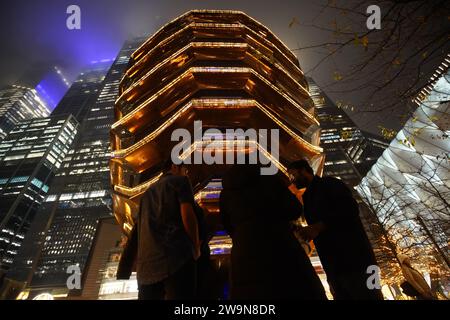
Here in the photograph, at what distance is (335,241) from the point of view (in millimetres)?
2771

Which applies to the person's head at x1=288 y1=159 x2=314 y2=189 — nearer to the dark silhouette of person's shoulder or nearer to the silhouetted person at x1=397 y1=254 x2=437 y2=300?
the dark silhouette of person's shoulder

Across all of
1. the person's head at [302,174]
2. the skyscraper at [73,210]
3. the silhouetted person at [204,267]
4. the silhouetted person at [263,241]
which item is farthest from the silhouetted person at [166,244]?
the skyscraper at [73,210]

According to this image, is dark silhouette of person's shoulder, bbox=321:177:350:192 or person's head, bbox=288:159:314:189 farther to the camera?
person's head, bbox=288:159:314:189

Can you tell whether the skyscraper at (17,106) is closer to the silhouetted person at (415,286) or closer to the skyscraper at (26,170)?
the skyscraper at (26,170)

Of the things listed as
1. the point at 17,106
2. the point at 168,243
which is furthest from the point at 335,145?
the point at 17,106

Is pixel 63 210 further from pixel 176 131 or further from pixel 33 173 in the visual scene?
pixel 176 131

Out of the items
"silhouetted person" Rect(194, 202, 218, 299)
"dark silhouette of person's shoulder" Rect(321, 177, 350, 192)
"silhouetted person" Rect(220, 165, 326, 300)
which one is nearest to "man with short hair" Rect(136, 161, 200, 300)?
"silhouetted person" Rect(194, 202, 218, 299)

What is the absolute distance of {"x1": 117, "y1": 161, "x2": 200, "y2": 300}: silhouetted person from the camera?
7.82 feet

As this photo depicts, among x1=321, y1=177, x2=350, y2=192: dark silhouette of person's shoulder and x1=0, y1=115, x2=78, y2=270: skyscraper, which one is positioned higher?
x1=321, y1=177, x2=350, y2=192: dark silhouette of person's shoulder

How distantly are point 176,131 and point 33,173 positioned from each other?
105 m

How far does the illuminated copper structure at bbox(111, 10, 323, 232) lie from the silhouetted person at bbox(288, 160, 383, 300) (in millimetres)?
6825

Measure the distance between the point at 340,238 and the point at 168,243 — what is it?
1889 millimetres

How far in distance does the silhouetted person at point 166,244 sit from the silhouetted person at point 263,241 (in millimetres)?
450
